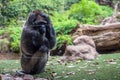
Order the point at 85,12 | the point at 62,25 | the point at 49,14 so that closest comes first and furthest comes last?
the point at 49,14
the point at 62,25
the point at 85,12

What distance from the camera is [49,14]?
25.8 ft

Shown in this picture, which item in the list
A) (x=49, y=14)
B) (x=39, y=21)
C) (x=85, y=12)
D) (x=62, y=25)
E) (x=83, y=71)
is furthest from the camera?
(x=85, y=12)

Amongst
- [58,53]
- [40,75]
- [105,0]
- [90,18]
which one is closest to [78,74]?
[40,75]

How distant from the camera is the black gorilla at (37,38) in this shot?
488 centimetres

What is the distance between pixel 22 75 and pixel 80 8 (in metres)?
6.78

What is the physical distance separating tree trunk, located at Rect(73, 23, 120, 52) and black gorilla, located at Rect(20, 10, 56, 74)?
137 inches

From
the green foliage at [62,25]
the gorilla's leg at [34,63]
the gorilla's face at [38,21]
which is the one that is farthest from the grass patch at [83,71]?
the green foliage at [62,25]

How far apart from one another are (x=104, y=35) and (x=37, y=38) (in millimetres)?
3871

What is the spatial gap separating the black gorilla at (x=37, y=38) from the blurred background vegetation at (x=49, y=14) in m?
0.60

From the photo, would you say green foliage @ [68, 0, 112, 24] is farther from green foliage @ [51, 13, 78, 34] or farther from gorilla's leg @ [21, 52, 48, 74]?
gorilla's leg @ [21, 52, 48, 74]

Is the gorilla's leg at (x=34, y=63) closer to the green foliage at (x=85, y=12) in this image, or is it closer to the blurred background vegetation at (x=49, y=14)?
the blurred background vegetation at (x=49, y=14)

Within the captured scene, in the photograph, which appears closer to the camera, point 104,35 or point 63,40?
point 104,35

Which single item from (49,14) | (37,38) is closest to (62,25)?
(49,14)

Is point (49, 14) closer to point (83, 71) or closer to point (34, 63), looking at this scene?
point (34, 63)
